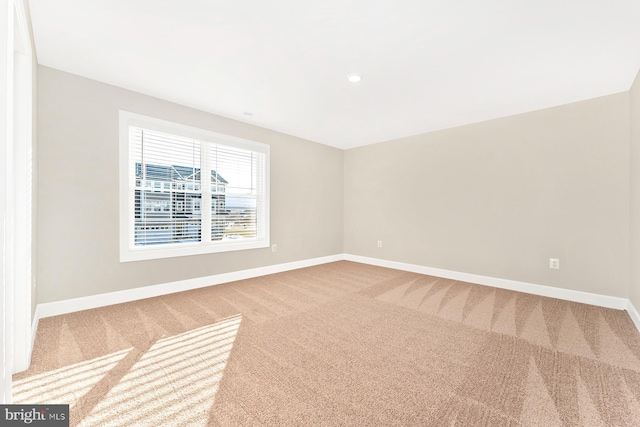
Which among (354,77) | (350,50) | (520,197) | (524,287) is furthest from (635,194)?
(350,50)

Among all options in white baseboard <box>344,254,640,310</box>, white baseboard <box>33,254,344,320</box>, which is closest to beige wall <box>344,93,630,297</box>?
white baseboard <box>344,254,640,310</box>

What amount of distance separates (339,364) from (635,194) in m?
3.55

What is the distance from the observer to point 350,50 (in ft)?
7.72

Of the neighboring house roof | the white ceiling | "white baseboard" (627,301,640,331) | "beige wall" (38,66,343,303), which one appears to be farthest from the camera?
the neighboring house roof

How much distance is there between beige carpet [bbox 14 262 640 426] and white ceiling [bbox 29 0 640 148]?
98.2 inches

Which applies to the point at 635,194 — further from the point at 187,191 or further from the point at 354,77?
the point at 187,191

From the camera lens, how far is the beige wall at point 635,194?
268 cm

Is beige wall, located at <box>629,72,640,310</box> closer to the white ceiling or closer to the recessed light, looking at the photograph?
the white ceiling

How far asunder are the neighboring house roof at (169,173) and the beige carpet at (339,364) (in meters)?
1.54

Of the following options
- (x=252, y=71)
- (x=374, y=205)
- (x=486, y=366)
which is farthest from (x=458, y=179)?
(x=252, y=71)

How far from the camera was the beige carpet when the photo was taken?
1.47m

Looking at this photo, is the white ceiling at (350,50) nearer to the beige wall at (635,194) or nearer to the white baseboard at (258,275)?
the beige wall at (635,194)

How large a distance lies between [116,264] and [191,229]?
94 cm

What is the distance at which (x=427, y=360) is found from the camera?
1994mm
